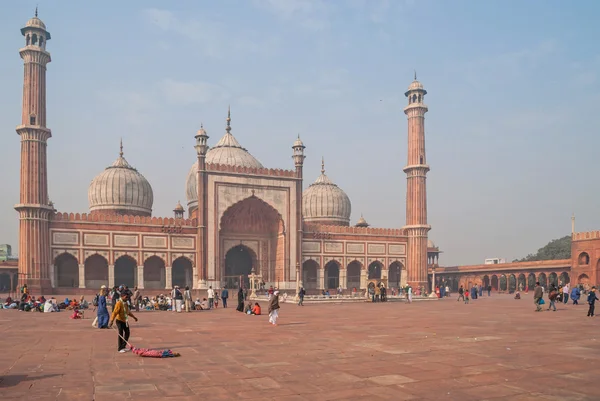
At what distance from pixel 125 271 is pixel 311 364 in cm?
3280

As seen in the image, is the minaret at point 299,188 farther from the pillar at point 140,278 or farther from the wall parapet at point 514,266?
the wall parapet at point 514,266

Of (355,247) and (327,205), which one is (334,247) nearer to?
(355,247)

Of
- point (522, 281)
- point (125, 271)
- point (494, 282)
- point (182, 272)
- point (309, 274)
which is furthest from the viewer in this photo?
point (494, 282)

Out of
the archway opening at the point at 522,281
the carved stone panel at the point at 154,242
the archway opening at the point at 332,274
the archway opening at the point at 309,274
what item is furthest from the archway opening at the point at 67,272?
the archway opening at the point at 522,281

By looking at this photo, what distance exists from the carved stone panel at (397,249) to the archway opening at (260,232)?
10.1m

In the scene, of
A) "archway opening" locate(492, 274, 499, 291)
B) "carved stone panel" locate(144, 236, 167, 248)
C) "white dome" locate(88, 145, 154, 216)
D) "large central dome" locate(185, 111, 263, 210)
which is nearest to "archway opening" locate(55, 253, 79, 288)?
"carved stone panel" locate(144, 236, 167, 248)

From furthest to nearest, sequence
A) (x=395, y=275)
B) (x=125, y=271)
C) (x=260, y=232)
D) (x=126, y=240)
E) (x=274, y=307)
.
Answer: (x=395, y=275) → (x=260, y=232) → (x=125, y=271) → (x=126, y=240) → (x=274, y=307)

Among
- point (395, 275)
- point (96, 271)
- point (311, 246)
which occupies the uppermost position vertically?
point (311, 246)

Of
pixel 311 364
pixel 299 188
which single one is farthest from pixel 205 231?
pixel 311 364

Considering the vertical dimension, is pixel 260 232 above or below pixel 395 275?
above

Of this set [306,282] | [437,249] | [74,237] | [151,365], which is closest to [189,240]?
[74,237]

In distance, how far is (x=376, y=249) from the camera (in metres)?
44.4

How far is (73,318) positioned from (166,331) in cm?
578

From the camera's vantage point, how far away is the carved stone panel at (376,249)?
4425cm
